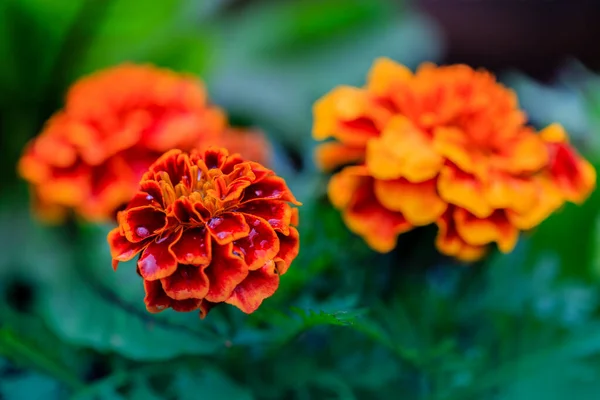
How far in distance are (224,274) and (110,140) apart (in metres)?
0.28

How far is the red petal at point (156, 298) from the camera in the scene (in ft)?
1.09

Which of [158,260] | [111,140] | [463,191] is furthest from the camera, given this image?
[111,140]

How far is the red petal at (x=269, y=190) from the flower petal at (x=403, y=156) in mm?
110

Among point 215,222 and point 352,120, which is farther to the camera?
point 352,120

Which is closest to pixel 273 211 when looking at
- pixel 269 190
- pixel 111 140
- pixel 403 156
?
pixel 269 190

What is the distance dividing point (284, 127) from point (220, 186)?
727 millimetres

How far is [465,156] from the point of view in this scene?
1.47 feet

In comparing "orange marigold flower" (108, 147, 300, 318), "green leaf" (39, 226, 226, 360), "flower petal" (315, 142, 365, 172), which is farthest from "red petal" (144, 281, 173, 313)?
"flower petal" (315, 142, 365, 172)

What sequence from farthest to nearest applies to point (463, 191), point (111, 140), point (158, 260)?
1. point (111, 140)
2. point (463, 191)
3. point (158, 260)

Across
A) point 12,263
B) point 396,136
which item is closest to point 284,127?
point 12,263

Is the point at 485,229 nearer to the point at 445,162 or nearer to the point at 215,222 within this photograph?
the point at 445,162

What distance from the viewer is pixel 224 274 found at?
329mm

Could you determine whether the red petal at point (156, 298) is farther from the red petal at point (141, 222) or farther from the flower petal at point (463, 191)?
the flower petal at point (463, 191)

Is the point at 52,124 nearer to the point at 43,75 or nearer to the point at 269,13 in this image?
the point at 43,75
